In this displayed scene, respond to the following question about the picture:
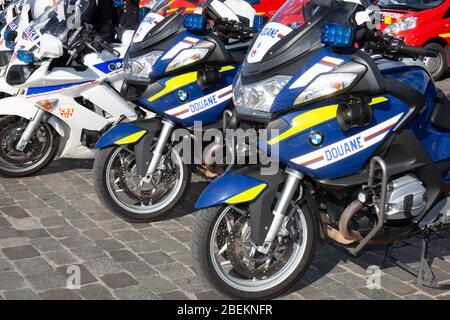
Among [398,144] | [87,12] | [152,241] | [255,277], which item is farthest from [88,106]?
[398,144]

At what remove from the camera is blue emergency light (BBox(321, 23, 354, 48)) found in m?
3.77

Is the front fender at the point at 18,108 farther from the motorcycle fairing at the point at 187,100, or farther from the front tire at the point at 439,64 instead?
the front tire at the point at 439,64

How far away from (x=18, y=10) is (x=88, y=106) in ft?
9.90

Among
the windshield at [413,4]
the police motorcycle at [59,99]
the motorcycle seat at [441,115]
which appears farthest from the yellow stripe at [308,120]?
the windshield at [413,4]

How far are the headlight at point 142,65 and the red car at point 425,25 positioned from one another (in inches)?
269

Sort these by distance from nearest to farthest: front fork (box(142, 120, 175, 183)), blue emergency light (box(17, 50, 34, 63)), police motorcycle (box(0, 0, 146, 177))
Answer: front fork (box(142, 120, 175, 183))
police motorcycle (box(0, 0, 146, 177))
blue emergency light (box(17, 50, 34, 63))

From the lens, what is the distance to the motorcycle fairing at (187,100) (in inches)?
209

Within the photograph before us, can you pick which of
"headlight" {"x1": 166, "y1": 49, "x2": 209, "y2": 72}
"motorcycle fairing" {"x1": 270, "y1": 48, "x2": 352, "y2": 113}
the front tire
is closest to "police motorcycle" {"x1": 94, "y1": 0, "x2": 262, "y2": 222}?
"headlight" {"x1": 166, "y1": 49, "x2": 209, "y2": 72}

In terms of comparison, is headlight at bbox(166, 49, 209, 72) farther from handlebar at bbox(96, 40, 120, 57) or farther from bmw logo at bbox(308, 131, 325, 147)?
bmw logo at bbox(308, 131, 325, 147)

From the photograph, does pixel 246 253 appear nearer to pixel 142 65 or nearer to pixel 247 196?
pixel 247 196

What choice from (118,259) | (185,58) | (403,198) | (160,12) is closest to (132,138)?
(185,58)

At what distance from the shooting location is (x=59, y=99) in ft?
20.8

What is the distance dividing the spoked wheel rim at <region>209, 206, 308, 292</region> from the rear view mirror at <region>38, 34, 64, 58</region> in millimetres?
2973

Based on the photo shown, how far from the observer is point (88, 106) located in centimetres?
651
